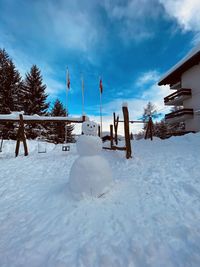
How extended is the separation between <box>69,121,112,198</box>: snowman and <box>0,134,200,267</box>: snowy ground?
233mm

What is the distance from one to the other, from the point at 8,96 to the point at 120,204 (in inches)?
743

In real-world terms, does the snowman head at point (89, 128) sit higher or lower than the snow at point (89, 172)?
higher

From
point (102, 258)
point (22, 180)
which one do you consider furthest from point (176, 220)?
point (22, 180)

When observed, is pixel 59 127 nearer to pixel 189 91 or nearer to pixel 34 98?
pixel 34 98

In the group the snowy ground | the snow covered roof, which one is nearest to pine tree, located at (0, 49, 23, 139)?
the snow covered roof

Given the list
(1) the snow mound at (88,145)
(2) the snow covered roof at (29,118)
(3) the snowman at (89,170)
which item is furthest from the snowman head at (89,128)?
(2) the snow covered roof at (29,118)

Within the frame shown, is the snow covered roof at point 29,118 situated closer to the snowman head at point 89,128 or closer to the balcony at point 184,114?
the snowman head at point 89,128

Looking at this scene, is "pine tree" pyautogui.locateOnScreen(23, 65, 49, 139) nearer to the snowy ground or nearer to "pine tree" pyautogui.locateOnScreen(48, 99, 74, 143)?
"pine tree" pyautogui.locateOnScreen(48, 99, 74, 143)

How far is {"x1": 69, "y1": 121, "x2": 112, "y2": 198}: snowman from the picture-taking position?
3.87 m

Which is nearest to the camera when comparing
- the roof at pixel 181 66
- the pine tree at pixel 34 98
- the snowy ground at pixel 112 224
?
the snowy ground at pixel 112 224

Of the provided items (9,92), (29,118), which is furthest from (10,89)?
(29,118)

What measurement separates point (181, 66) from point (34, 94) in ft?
54.1

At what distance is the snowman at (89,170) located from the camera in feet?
12.7

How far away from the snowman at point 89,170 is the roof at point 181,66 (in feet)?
43.3
